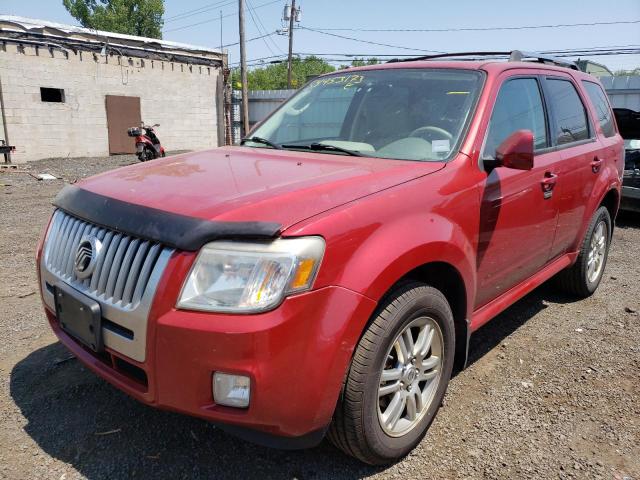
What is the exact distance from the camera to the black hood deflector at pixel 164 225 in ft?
6.27

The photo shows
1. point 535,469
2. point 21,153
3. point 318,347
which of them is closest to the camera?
point 318,347

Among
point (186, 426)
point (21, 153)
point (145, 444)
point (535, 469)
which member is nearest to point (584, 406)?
point (535, 469)

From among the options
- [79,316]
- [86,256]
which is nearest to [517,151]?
[86,256]

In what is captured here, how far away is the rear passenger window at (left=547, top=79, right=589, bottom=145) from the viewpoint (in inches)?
147

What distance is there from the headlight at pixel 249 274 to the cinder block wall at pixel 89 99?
57.7 ft

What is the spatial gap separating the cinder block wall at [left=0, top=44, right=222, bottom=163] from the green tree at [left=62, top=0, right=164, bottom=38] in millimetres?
31388

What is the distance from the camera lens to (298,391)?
1.93m

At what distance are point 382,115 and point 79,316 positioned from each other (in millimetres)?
2033

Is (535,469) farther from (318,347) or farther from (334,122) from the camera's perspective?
(334,122)

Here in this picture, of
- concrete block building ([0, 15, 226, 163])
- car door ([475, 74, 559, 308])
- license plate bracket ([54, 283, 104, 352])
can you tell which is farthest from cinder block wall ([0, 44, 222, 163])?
car door ([475, 74, 559, 308])

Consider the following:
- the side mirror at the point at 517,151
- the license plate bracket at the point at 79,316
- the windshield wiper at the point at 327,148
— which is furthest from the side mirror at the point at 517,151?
the license plate bracket at the point at 79,316

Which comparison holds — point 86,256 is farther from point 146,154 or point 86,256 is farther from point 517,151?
point 146,154

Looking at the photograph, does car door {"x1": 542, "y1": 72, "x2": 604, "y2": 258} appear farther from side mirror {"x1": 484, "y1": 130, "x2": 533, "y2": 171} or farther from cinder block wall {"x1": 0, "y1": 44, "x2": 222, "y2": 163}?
cinder block wall {"x1": 0, "y1": 44, "x2": 222, "y2": 163}

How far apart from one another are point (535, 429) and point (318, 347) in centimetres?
151
